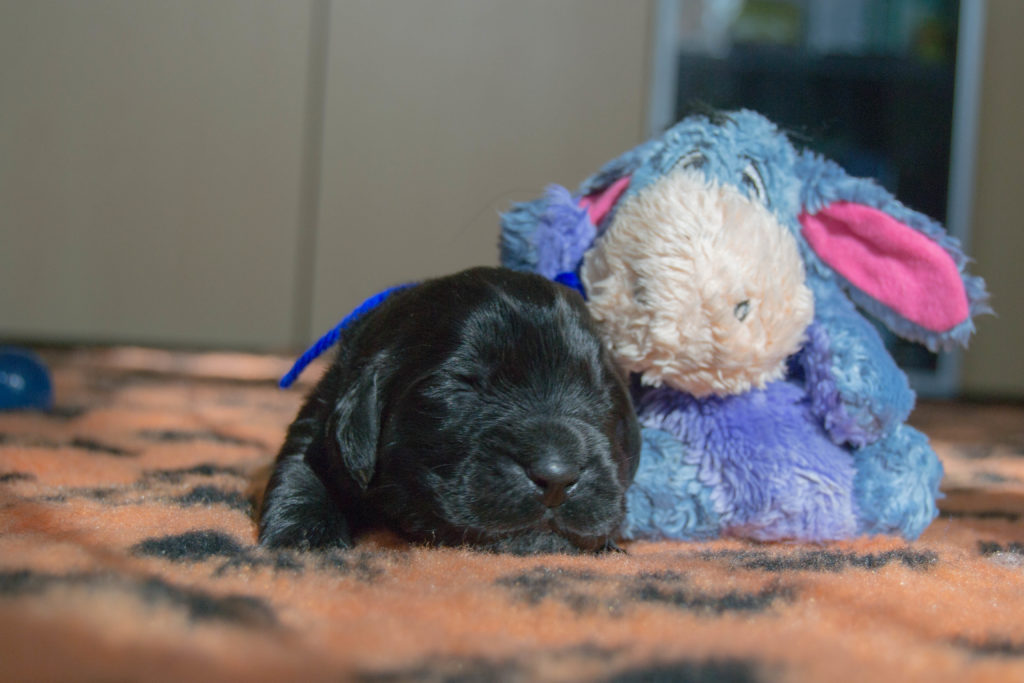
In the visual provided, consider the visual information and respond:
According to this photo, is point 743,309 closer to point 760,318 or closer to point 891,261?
point 760,318

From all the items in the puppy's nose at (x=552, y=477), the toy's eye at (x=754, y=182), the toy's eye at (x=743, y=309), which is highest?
the toy's eye at (x=754, y=182)

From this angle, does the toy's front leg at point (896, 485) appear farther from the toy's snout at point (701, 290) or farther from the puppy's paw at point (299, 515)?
the puppy's paw at point (299, 515)

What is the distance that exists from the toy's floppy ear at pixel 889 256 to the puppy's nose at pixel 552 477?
0.60m

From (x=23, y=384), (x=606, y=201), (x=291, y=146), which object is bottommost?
(x=23, y=384)

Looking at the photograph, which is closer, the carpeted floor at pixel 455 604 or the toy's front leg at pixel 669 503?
the carpeted floor at pixel 455 604

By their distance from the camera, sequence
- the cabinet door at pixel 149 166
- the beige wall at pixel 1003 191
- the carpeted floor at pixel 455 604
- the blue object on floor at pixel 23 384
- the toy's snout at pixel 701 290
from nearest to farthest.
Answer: the carpeted floor at pixel 455 604, the toy's snout at pixel 701 290, the blue object on floor at pixel 23 384, the cabinet door at pixel 149 166, the beige wall at pixel 1003 191

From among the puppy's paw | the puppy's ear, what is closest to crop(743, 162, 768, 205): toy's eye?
the puppy's ear

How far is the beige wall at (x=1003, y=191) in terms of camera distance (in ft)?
14.1

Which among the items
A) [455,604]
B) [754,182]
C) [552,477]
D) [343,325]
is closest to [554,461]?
[552,477]

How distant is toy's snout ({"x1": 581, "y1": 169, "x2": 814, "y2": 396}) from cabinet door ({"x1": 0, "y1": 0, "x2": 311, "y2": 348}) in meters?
3.44

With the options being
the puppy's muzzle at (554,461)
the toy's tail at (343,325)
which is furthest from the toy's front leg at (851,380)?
the toy's tail at (343,325)

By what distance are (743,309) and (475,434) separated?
15.8 inches

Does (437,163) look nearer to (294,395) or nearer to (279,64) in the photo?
(279,64)

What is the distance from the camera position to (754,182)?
119 cm
